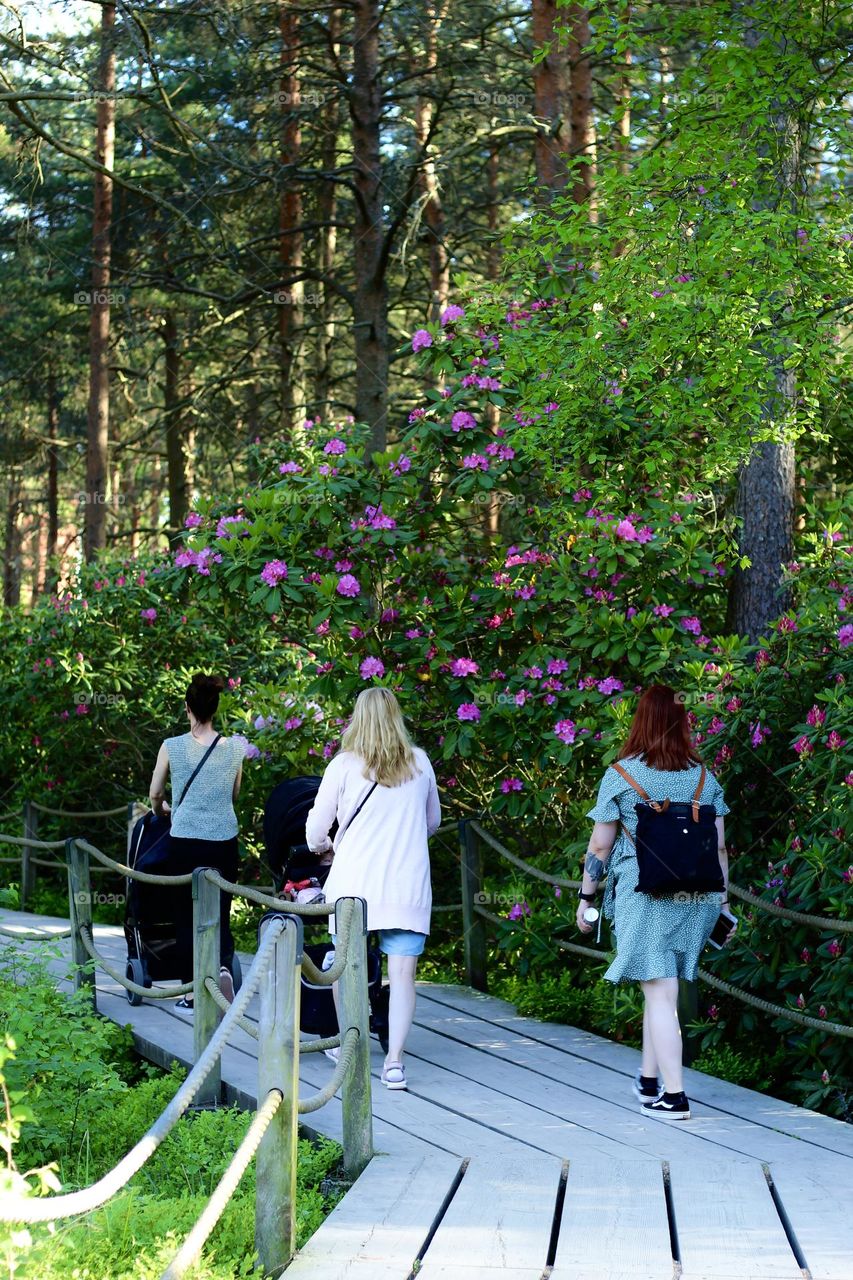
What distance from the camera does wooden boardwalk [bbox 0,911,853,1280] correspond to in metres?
4.22

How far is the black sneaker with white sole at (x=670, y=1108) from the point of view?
5719 millimetres

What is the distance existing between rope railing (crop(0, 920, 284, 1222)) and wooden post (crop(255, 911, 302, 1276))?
2.7 inches

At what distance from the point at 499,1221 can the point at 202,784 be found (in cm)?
355

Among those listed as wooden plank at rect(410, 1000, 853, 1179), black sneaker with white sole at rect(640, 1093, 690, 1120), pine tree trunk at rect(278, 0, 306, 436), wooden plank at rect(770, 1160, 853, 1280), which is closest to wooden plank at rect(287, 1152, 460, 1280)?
wooden plank at rect(410, 1000, 853, 1179)

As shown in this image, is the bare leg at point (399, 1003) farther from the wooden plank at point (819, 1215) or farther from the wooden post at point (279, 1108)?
the wooden post at point (279, 1108)

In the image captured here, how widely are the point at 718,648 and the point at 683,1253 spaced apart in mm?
4272

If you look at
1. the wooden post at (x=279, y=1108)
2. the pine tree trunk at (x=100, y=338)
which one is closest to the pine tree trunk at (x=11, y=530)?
the pine tree trunk at (x=100, y=338)

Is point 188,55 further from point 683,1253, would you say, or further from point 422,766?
point 683,1253

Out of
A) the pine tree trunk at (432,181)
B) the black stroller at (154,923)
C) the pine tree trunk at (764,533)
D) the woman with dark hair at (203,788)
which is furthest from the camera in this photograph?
the pine tree trunk at (432,181)

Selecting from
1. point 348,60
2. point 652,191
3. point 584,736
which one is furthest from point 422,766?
point 348,60

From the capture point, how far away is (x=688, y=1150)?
5320 mm

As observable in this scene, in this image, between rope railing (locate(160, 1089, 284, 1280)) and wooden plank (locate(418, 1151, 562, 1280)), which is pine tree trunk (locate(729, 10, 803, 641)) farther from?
rope railing (locate(160, 1089, 284, 1280))

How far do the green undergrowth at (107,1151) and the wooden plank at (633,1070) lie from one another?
63.4 inches

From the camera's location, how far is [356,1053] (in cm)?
502
